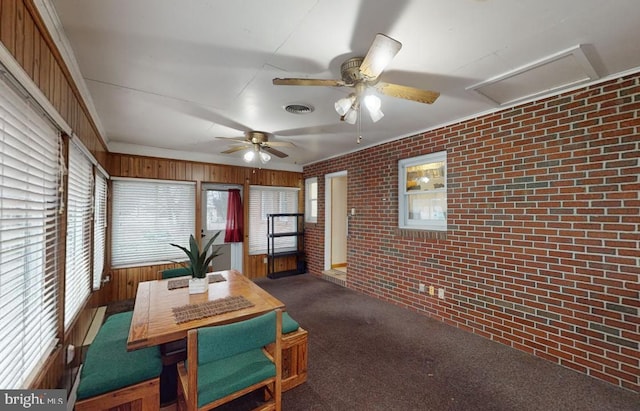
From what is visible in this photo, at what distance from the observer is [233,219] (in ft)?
17.1

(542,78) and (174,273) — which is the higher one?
(542,78)

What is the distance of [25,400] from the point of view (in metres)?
1.12

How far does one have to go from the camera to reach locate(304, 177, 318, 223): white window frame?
578 cm

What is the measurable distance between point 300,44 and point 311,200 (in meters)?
4.33

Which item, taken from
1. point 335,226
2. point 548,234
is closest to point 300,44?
point 548,234

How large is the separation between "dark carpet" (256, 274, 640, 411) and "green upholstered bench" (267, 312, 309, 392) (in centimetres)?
7

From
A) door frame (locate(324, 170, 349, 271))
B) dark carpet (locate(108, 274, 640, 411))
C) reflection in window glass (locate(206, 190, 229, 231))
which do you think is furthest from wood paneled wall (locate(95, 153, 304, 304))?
dark carpet (locate(108, 274, 640, 411))

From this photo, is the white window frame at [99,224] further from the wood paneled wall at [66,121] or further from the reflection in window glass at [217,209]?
the reflection in window glass at [217,209]

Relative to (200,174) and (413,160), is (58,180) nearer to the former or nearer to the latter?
(200,174)

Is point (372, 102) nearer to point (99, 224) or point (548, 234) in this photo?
point (548, 234)

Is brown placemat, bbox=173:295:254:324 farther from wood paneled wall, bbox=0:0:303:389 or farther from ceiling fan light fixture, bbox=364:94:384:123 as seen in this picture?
ceiling fan light fixture, bbox=364:94:384:123

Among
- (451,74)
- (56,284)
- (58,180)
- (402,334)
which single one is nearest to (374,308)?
(402,334)

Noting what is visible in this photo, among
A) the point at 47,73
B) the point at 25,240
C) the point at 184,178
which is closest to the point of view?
the point at 25,240

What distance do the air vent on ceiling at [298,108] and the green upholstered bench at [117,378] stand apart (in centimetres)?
238
